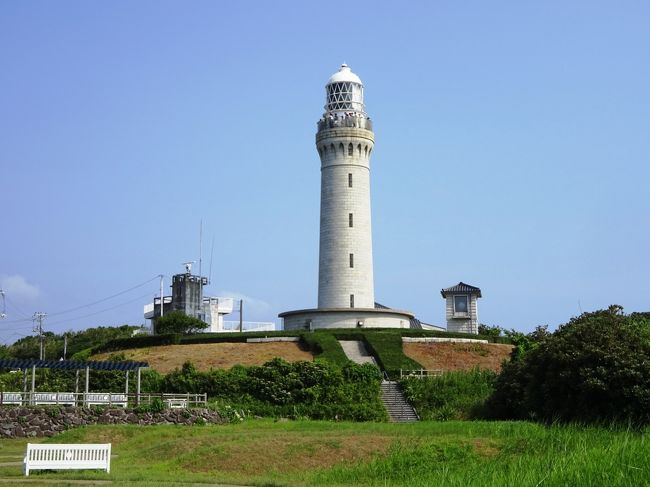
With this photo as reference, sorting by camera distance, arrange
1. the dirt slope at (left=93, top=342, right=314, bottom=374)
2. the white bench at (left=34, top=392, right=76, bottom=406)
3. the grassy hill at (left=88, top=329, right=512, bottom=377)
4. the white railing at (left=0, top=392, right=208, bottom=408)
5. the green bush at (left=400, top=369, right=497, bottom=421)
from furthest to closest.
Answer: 1. the grassy hill at (left=88, top=329, right=512, bottom=377)
2. the dirt slope at (left=93, top=342, right=314, bottom=374)
3. the green bush at (left=400, top=369, right=497, bottom=421)
4. the white bench at (left=34, top=392, right=76, bottom=406)
5. the white railing at (left=0, top=392, right=208, bottom=408)

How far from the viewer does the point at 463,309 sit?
68312 millimetres

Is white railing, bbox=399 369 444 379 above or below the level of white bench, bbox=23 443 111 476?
above

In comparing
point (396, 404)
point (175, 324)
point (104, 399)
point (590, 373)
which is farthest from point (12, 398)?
point (175, 324)

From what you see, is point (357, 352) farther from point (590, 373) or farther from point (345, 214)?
point (590, 373)

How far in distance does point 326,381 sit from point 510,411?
11.1 meters

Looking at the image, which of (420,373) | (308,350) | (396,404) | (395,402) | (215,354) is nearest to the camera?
(396,404)

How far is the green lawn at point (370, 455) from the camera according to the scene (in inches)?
690

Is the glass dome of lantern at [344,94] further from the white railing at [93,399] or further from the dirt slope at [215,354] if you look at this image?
the white railing at [93,399]

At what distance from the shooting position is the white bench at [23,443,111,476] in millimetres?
21078

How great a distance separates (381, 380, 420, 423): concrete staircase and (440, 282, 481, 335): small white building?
2390cm

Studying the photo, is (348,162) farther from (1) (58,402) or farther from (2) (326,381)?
(1) (58,402)

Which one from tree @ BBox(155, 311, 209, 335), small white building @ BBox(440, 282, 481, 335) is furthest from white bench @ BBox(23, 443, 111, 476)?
small white building @ BBox(440, 282, 481, 335)

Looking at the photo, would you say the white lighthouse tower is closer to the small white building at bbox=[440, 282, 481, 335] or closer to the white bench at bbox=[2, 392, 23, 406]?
the small white building at bbox=[440, 282, 481, 335]

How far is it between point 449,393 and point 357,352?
11625mm
